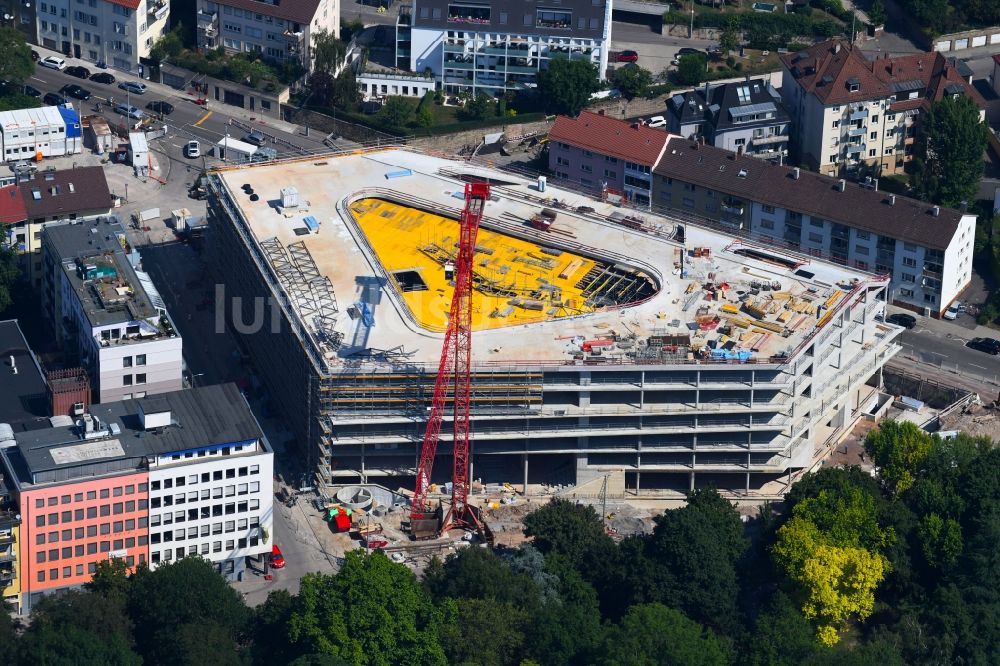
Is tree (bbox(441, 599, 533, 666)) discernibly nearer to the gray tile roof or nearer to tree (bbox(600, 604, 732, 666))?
tree (bbox(600, 604, 732, 666))

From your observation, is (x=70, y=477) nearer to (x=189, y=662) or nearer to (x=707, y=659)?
(x=189, y=662)

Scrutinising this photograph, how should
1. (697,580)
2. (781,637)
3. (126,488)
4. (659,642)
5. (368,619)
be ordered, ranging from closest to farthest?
1. (368,619)
2. (659,642)
3. (781,637)
4. (126,488)
5. (697,580)

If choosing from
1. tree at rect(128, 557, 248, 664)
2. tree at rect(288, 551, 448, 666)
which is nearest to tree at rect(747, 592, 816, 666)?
tree at rect(288, 551, 448, 666)

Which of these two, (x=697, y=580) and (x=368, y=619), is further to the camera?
(x=697, y=580)

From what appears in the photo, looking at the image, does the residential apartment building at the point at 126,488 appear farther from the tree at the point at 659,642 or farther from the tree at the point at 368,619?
the tree at the point at 659,642

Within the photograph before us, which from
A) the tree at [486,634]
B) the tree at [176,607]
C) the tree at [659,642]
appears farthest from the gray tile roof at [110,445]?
the tree at [659,642]

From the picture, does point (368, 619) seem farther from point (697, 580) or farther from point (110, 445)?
point (697, 580)

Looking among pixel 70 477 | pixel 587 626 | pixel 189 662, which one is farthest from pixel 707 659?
pixel 70 477

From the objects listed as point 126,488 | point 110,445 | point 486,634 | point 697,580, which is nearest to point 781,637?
point 697,580
